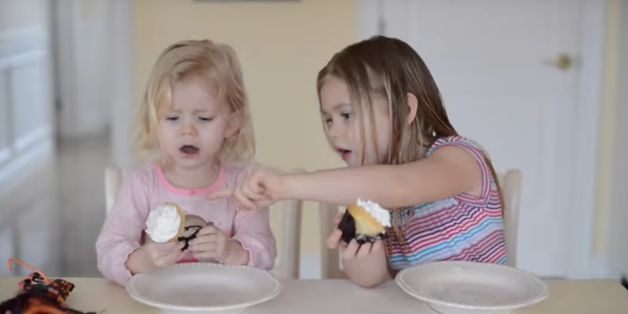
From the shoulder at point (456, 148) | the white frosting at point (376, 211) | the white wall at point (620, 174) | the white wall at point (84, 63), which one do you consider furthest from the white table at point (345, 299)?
the white wall at point (84, 63)

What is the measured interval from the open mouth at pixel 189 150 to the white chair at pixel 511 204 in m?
0.63

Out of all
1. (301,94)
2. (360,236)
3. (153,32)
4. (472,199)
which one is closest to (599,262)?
(301,94)

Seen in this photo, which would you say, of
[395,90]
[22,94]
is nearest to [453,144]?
[395,90]

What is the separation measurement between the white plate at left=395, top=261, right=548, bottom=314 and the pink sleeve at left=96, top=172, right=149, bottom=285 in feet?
1.70

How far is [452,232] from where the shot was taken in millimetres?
1617

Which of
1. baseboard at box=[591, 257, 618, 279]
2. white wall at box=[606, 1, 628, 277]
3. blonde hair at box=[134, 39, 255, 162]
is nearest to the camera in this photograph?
blonde hair at box=[134, 39, 255, 162]

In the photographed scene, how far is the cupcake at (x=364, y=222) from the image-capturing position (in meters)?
1.33

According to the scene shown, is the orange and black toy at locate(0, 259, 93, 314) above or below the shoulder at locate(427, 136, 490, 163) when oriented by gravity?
below

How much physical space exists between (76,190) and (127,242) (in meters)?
2.93

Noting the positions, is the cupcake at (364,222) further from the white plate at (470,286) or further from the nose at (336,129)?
Result: the nose at (336,129)

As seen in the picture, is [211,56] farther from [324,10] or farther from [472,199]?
[324,10]

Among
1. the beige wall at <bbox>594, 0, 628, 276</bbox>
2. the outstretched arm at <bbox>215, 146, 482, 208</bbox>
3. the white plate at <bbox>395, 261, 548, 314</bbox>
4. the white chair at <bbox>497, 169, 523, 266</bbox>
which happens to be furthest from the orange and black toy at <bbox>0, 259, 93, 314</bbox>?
the beige wall at <bbox>594, 0, 628, 276</bbox>

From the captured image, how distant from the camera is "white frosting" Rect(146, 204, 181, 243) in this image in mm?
1412

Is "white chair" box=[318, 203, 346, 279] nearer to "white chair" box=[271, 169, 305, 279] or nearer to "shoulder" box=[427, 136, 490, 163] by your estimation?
"white chair" box=[271, 169, 305, 279]
